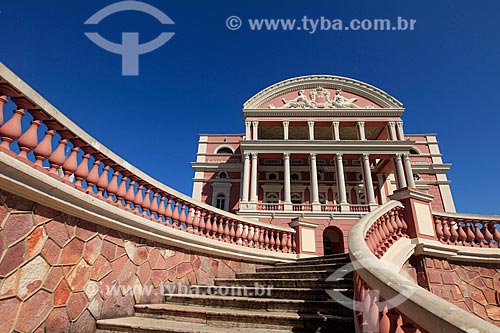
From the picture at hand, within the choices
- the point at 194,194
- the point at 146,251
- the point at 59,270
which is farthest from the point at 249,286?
the point at 194,194

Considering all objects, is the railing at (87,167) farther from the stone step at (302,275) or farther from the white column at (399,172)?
the white column at (399,172)

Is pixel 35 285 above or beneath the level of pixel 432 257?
beneath

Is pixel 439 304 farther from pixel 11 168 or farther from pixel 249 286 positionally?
pixel 249 286

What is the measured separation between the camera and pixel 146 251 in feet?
13.9

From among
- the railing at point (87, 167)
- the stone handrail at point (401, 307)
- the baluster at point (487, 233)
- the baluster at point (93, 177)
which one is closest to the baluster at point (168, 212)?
the railing at point (87, 167)

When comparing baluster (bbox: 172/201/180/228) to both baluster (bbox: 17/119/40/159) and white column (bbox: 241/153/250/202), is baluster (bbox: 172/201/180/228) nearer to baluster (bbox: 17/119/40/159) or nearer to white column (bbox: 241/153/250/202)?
baluster (bbox: 17/119/40/159)

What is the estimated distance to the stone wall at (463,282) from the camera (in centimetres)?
525

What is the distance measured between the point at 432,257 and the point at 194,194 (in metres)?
18.9

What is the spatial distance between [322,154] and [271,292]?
1657 cm

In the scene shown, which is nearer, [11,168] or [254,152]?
[11,168]

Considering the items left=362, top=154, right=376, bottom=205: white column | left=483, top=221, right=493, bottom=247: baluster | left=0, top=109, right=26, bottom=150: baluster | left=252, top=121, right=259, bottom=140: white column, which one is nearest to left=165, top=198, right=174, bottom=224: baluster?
left=0, top=109, right=26, bottom=150: baluster

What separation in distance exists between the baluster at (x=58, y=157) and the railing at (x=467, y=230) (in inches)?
287

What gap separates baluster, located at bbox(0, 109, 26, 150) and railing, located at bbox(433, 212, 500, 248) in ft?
25.0

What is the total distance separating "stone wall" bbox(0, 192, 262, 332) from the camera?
2.42 metres
